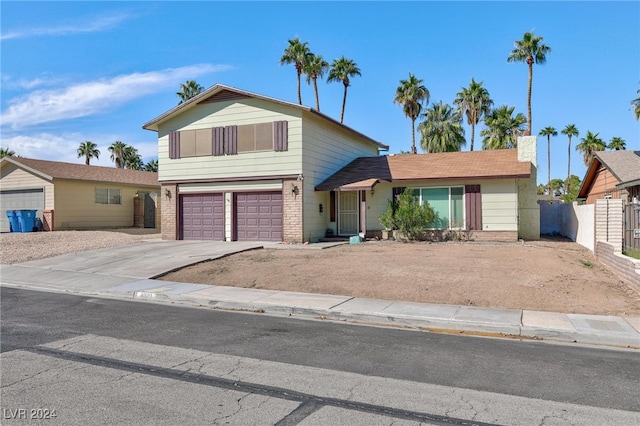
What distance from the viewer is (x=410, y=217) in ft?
66.7

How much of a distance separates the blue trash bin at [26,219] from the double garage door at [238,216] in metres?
10.5

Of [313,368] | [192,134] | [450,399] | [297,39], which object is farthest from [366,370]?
[297,39]

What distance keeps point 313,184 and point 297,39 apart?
27125 millimetres

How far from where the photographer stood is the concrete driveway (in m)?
15.0

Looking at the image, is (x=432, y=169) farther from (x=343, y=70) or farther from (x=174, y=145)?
(x=343, y=70)

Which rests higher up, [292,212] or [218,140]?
[218,140]

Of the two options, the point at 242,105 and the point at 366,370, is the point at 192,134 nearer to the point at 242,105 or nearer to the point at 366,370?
the point at 242,105

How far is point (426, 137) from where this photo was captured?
132ft

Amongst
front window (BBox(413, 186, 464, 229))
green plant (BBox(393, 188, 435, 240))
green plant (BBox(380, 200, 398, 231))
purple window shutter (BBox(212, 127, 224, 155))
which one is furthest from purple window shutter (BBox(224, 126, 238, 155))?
front window (BBox(413, 186, 464, 229))

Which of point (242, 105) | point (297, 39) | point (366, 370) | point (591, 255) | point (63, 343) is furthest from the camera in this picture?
point (297, 39)

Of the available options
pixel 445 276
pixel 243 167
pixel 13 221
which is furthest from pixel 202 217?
pixel 445 276

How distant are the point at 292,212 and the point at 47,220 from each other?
16.0 meters

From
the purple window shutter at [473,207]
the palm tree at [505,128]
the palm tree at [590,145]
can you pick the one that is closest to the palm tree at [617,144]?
the palm tree at [590,145]

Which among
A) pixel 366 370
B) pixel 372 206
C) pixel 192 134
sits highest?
pixel 192 134
